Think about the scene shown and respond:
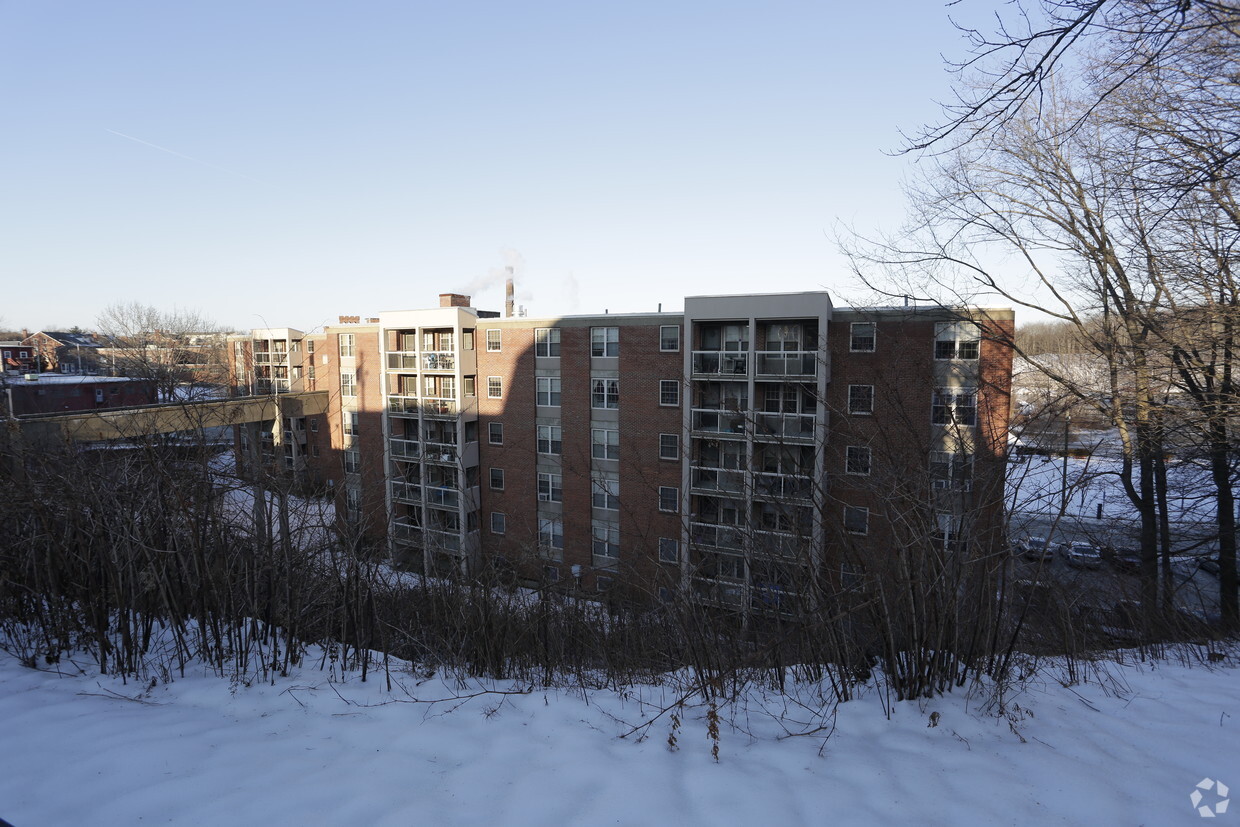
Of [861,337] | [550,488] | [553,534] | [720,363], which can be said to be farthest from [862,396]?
[553,534]

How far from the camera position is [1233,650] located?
7676 millimetres

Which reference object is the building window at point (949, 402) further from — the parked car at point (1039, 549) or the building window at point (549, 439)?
the building window at point (549, 439)

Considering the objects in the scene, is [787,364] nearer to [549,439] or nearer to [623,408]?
[623,408]

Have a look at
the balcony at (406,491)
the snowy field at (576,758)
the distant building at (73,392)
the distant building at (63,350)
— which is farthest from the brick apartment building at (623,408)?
the distant building at (63,350)

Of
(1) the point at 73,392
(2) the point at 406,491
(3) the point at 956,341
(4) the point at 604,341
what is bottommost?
(2) the point at 406,491

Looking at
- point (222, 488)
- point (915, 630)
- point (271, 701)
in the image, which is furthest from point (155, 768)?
point (915, 630)

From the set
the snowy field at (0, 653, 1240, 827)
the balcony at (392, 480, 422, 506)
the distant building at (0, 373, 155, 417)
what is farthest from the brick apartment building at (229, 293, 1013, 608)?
the distant building at (0, 373, 155, 417)

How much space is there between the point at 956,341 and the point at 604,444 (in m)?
13.0

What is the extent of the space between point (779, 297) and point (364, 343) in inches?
813

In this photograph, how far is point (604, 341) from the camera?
23641 mm

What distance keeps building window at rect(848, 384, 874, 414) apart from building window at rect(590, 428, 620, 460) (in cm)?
885

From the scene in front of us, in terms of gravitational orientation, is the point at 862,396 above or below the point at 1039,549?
above

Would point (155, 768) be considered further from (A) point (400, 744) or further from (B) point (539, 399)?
(B) point (539, 399)

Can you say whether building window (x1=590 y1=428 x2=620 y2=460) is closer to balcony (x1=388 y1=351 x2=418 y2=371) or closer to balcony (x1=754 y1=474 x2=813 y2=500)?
balcony (x1=388 y1=351 x2=418 y2=371)
